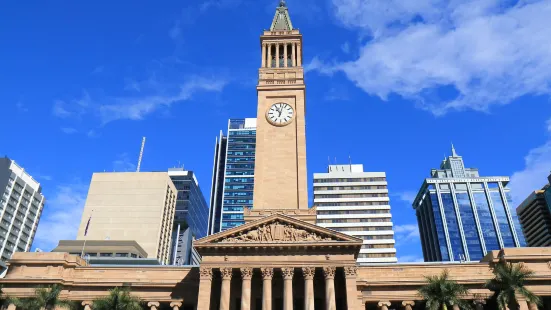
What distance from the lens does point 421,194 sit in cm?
17325

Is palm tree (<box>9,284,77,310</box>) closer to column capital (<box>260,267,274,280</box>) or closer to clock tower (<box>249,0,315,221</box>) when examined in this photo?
column capital (<box>260,267,274,280</box>)

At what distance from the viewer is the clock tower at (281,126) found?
2143 inches

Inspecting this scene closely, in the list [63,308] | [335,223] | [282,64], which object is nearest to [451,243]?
[335,223]

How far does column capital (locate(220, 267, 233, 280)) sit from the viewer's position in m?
42.6

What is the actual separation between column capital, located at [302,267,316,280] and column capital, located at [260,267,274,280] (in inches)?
121

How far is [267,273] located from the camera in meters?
42.6

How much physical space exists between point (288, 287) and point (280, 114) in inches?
1025

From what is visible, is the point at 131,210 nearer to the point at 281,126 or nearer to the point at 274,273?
the point at 281,126

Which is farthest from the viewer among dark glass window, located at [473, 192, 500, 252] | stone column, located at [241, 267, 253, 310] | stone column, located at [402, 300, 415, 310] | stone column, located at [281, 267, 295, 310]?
dark glass window, located at [473, 192, 500, 252]

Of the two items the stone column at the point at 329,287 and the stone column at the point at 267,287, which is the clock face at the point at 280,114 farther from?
the stone column at the point at 329,287

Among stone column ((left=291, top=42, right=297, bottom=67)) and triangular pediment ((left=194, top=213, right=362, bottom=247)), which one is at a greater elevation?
stone column ((left=291, top=42, right=297, bottom=67))

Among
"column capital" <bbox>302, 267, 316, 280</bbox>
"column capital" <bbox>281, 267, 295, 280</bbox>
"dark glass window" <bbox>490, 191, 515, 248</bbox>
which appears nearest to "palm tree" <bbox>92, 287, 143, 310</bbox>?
"column capital" <bbox>281, 267, 295, 280</bbox>

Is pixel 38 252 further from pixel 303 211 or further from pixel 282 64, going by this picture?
pixel 282 64

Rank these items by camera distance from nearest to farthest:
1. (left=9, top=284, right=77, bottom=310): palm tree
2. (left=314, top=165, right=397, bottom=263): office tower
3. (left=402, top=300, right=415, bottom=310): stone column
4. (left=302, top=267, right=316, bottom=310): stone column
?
(left=9, top=284, right=77, bottom=310): palm tree → (left=302, top=267, right=316, bottom=310): stone column → (left=402, top=300, right=415, bottom=310): stone column → (left=314, top=165, right=397, bottom=263): office tower
